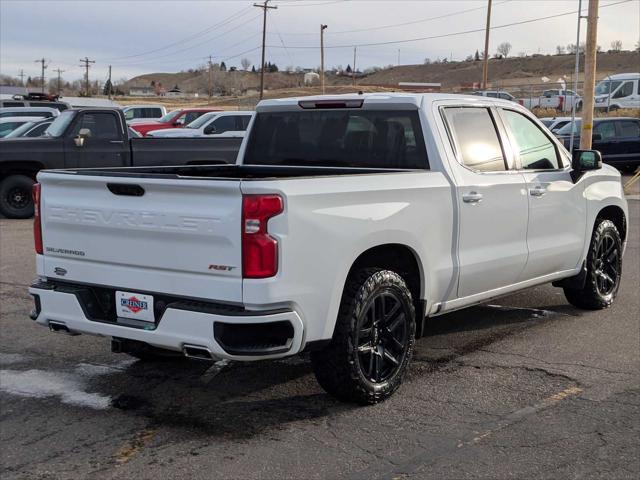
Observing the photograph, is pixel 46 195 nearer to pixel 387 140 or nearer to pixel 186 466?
pixel 186 466

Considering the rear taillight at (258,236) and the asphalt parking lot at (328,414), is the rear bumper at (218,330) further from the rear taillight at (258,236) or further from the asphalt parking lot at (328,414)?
the asphalt parking lot at (328,414)

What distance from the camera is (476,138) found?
620 centimetres

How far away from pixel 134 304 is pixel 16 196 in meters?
11.6

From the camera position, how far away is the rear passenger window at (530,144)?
6625 millimetres

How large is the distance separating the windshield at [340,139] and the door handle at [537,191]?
1.14m

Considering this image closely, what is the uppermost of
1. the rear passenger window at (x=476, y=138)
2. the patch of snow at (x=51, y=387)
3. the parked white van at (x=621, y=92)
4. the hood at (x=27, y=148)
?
the parked white van at (x=621, y=92)

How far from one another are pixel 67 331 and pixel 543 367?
3.27 m

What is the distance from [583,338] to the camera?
668 centimetres

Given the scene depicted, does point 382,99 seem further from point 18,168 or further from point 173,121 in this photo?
point 173,121

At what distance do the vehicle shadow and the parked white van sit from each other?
122 feet

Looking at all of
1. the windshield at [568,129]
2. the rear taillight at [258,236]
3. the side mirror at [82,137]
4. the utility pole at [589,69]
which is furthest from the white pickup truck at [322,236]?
the windshield at [568,129]

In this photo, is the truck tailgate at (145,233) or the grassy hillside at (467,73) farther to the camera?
the grassy hillside at (467,73)

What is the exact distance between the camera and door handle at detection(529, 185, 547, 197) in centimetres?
648

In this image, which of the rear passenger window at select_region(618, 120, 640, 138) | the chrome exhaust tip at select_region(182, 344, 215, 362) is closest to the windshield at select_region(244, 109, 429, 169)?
the chrome exhaust tip at select_region(182, 344, 215, 362)
